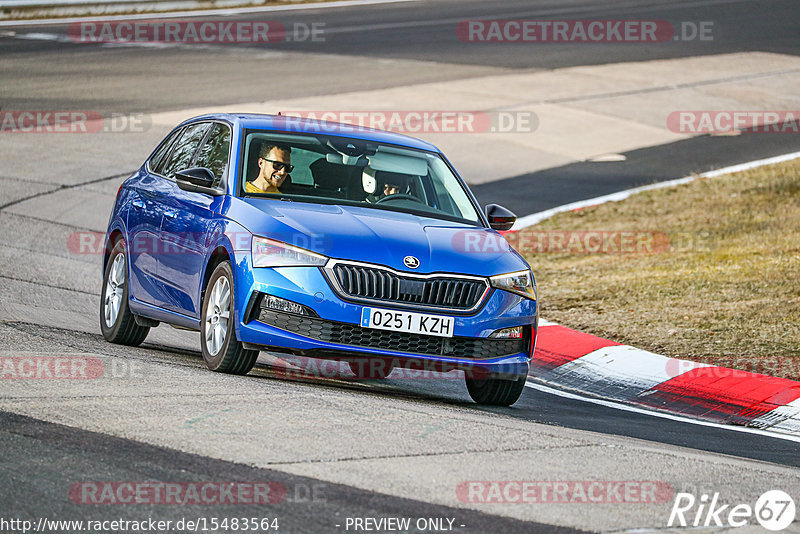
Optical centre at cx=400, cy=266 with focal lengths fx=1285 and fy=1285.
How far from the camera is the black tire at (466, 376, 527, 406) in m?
8.40

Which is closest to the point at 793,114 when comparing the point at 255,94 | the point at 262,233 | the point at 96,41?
the point at 255,94

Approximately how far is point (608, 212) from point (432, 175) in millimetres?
8384

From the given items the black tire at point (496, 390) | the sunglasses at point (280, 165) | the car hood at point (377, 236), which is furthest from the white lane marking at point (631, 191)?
the car hood at point (377, 236)

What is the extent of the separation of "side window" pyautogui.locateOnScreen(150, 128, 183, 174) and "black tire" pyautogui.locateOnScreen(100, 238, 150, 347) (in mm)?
616

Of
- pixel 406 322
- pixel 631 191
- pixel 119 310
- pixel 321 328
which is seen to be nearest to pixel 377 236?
pixel 406 322

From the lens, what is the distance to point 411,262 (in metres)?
7.64

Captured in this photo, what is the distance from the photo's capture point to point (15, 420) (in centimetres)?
607

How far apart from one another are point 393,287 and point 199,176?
65.6 inches

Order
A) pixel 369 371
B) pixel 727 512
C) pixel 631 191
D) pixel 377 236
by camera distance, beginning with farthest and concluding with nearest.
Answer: pixel 631 191, pixel 369 371, pixel 377 236, pixel 727 512

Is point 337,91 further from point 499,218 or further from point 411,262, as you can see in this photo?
point 411,262

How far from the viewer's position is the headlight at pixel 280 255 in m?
7.56

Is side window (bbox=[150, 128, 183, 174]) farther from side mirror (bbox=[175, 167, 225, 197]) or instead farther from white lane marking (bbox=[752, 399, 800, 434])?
white lane marking (bbox=[752, 399, 800, 434])

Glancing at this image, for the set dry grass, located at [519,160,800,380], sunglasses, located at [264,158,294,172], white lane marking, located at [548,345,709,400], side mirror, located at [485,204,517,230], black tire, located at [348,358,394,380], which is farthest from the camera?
dry grass, located at [519,160,800,380]

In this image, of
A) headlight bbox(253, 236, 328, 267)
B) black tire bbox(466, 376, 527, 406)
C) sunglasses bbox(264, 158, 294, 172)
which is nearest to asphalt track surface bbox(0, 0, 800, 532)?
black tire bbox(466, 376, 527, 406)
